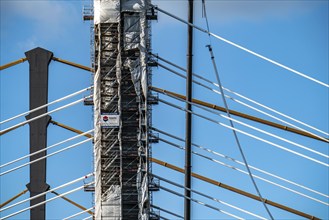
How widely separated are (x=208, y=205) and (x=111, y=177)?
4843mm

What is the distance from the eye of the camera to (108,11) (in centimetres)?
5550

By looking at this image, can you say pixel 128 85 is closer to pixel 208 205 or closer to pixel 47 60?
pixel 208 205

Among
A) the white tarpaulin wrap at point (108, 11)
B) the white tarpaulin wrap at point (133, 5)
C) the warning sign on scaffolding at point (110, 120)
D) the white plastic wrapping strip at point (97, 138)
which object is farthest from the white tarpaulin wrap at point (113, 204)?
the white tarpaulin wrap at point (133, 5)

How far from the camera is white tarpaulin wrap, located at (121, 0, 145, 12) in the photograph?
2189 inches

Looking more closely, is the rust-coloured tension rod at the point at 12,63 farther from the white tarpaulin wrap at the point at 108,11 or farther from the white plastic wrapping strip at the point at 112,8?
the white tarpaulin wrap at the point at 108,11

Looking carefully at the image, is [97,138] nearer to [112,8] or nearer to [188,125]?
[112,8]

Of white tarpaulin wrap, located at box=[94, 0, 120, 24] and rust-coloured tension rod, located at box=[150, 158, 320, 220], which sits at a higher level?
white tarpaulin wrap, located at box=[94, 0, 120, 24]

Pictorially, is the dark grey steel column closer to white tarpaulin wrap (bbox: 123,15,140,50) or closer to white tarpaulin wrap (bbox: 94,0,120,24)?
white tarpaulin wrap (bbox: 94,0,120,24)

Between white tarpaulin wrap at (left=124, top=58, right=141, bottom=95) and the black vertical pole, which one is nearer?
the black vertical pole

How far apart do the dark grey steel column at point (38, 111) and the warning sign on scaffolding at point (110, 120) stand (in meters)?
15.5

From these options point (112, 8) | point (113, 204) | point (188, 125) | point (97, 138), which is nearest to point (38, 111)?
point (97, 138)


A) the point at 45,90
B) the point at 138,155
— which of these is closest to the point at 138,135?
the point at 138,155

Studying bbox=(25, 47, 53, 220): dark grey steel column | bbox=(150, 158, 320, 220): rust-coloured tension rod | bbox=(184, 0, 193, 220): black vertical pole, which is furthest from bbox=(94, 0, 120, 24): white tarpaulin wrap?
bbox=(25, 47, 53, 220): dark grey steel column

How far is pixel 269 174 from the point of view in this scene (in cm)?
5403
